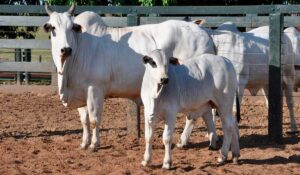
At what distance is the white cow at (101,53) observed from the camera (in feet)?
27.3

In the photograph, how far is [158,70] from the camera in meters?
6.88

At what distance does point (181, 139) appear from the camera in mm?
8930

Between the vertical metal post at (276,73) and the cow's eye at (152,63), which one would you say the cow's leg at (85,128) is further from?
the vertical metal post at (276,73)

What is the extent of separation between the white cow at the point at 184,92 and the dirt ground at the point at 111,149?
0.38 meters

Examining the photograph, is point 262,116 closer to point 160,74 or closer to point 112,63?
point 112,63

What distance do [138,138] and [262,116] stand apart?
330 centimetres

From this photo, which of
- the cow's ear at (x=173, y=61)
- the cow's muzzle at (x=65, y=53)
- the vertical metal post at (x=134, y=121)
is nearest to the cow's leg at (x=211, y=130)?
the vertical metal post at (x=134, y=121)

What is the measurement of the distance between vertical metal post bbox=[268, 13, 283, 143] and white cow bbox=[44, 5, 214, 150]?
961 millimetres

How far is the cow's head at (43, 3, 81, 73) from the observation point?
26.6 feet

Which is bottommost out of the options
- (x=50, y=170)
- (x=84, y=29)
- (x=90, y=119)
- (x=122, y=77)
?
(x=50, y=170)

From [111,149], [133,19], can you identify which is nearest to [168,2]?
[133,19]

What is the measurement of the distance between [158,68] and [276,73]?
9.57 ft

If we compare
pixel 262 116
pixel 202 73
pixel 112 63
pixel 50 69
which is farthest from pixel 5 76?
pixel 202 73

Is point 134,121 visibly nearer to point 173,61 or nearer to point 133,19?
point 133,19
